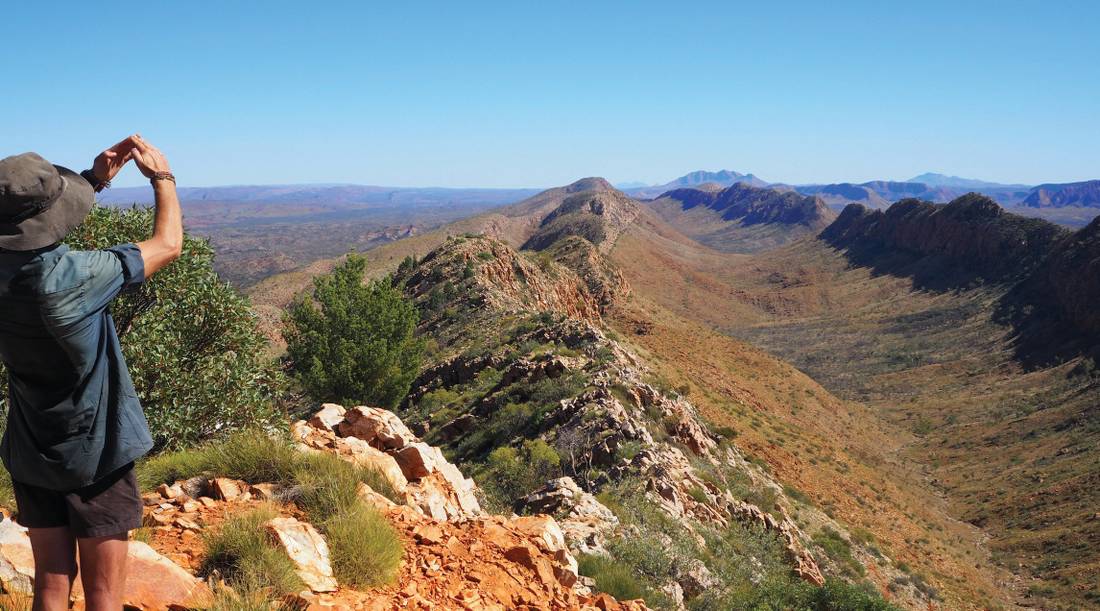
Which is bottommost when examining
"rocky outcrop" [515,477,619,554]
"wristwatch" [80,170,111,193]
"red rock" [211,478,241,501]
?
"rocky outcrop" [515,477,619,554]

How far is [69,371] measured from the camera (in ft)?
8.64

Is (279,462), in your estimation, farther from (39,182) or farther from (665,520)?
(665,520)

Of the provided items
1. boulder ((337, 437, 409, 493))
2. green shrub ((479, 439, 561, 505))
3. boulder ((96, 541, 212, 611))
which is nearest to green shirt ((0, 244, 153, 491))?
boulder ((96, 541, 212, 611))

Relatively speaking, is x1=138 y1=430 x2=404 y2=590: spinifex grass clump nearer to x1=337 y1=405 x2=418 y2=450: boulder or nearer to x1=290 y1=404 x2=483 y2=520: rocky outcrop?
x1=290 y1=404 x2=483 y2=520: rocky outcrop

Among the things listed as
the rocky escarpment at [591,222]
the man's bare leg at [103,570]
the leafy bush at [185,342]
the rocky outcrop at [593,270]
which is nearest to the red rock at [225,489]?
the leafy bush at [185,342]

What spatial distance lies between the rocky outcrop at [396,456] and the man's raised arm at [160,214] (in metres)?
4.41

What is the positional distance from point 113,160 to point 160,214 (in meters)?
0.44

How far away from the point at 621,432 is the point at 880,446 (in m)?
35.5

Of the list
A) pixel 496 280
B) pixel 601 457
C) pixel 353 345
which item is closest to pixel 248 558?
pixel 601 457

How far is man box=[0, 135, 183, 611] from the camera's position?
2438mm

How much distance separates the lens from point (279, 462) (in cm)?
611

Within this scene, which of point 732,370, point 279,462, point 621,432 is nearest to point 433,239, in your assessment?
point 732,370

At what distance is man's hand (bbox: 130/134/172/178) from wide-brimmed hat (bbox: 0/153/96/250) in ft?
1.23

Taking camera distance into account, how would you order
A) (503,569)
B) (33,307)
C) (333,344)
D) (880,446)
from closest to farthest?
(33,307) < (503,569) < (333,344) < (880,446)
